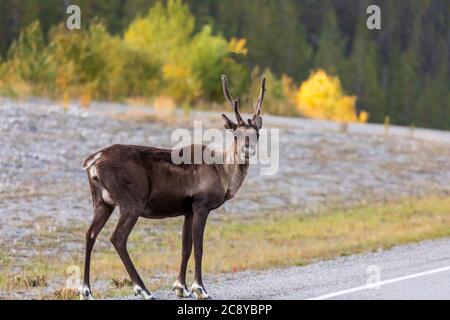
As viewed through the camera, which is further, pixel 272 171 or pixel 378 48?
pixel 378 48

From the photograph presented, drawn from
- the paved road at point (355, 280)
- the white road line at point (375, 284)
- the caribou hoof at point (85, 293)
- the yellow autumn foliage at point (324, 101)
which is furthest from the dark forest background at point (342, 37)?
the caribou hoof at point (85, 293)

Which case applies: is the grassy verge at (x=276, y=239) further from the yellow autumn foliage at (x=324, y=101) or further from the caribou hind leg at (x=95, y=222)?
the yellow autumn foliage at (x=324, y=101)

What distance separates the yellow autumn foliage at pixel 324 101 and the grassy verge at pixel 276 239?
49.8 feet

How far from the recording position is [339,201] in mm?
23594

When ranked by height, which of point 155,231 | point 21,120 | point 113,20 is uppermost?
point 113,20

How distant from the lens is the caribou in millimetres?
10492

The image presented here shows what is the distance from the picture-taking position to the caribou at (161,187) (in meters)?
10.5

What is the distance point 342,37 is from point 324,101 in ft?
232

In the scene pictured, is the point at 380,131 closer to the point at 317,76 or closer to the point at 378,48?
the point at 317,76

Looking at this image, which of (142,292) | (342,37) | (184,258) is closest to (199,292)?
(184,258)

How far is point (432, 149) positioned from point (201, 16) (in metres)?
55.4

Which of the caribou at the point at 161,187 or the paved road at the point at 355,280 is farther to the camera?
the paved road at the point at 355,280

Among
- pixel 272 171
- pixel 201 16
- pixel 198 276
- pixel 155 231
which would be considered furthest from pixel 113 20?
pixel 198 276

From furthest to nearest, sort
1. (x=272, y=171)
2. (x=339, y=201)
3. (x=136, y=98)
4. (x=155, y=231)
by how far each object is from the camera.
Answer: (x=136, y=98)
(x=272, y=171)
(x=339, y=201)
(x=155, y=231)
